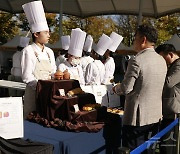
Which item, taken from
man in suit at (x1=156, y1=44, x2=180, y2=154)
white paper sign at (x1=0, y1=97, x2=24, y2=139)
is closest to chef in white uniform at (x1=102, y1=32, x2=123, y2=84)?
man in suit at (x1=156, y1=44, x2=180, y2=154)

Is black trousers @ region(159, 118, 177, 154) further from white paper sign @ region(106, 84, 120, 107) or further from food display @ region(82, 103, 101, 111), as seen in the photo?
white paper sign @ region(106, 84, 120, 107)

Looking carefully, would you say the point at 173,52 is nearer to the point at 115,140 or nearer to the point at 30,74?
the point at 115,140

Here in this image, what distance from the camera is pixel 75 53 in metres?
3.83

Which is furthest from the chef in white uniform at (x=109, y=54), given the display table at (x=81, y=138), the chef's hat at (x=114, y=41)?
the display table at (x=81, y=138)

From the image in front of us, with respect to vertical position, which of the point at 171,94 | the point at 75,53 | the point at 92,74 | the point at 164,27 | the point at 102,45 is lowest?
the point at 171,94

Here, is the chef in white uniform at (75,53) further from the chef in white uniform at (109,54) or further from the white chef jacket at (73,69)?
the chef in white uniform at (109,54)

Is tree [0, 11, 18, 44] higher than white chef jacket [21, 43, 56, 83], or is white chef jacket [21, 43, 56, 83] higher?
tree [0, 11, 18, 44]

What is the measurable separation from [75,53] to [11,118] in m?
2.00

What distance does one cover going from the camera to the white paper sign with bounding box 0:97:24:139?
6.25ft

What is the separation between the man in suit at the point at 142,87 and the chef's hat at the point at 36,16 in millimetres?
893

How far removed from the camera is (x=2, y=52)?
14523mm

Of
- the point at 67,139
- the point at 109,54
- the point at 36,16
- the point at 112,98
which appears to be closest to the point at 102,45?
the point at 109,54

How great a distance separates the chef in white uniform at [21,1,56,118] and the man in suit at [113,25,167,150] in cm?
75

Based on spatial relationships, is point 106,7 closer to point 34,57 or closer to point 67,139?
point 34,57
